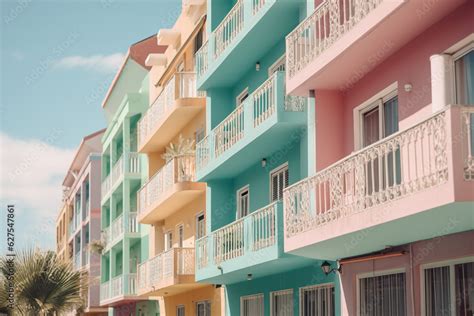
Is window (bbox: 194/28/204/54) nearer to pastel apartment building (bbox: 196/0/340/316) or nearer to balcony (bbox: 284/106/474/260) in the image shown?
pastel apartment building (bbox: 196/0/340/316)

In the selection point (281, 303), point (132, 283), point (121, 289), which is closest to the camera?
point (281, 303)

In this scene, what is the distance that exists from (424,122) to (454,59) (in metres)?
2.27

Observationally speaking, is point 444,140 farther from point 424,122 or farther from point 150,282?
point 150,282

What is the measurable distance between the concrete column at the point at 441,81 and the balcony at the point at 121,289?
28273 millimetres

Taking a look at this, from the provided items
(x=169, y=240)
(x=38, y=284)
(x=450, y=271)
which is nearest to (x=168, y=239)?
(x=169, y=240)

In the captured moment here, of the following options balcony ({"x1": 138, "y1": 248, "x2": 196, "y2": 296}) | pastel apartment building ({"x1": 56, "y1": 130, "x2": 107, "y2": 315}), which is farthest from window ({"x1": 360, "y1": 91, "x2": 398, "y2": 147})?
pastel apartment building ({"x1": 56, "y1": 130, "x2": 107, "y2": 315})

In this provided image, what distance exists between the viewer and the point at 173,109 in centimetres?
3067

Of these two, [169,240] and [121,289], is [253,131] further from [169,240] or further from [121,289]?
[121,289]

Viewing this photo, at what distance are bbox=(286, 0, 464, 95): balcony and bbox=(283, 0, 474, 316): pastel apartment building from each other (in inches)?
1.2

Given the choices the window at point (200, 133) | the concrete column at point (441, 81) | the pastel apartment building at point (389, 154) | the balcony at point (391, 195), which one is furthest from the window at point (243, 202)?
the concrete column at point (441, 81)

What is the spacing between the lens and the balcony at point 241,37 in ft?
70.2

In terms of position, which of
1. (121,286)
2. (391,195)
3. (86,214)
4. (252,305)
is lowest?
(252,305)

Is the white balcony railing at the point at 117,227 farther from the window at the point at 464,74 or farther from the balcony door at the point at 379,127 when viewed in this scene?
the window at the point at 464,74

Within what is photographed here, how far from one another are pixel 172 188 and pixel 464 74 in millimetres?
17269
